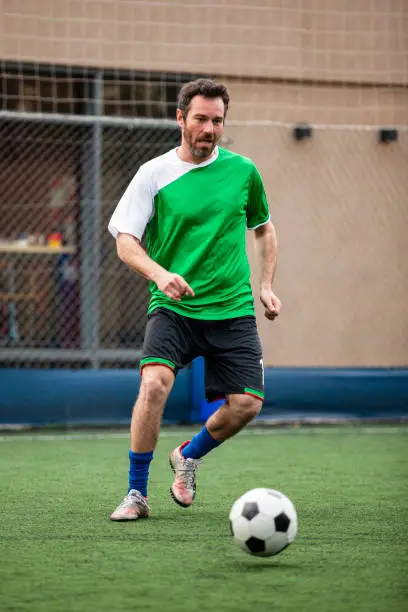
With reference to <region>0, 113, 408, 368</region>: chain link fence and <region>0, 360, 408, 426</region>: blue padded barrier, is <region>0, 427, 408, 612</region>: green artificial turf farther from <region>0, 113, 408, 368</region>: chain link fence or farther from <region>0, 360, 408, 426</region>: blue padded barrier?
<region>0, 113, 408, 368</region>: chain link fence

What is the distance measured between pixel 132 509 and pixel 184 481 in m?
0.44

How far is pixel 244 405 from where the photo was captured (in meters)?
5.63

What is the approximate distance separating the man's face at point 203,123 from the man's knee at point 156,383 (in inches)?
41.3

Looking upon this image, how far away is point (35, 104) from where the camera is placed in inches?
460

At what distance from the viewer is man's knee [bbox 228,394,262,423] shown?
18.5 feet

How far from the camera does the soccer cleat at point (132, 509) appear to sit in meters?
5.43

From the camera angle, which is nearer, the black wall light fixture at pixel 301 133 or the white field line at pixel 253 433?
the white field line at pixel 253 433

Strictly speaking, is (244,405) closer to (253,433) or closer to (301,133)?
(253,433)

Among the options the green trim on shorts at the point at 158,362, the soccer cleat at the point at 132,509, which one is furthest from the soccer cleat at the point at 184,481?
the green trim on shorts at the point at 158,362

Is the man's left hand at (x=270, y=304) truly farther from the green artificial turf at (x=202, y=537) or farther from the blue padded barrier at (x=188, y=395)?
the blue padded barrier at (x=188, y=395)

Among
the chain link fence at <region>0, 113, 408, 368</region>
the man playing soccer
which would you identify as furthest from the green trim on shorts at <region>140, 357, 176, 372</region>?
the chain link fence at <region>0, 113, 408, 368</region>

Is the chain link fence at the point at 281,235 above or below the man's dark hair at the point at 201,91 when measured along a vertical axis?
below

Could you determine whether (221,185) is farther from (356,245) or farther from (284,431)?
(356,245)

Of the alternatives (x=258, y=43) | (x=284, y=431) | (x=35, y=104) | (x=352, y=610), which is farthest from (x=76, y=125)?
(x=352, y=610)
